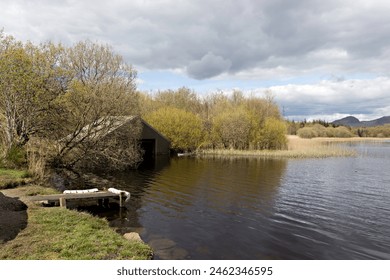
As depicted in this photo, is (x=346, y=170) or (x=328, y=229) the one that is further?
(x=346, y=170)

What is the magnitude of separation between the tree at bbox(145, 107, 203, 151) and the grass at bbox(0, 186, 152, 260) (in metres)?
40.3

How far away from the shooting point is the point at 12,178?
48.5ft

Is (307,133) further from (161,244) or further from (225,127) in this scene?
(161,244)

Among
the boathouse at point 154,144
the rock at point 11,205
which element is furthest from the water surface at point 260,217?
the boathouse at point 154,144

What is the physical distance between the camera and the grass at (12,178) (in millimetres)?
13933

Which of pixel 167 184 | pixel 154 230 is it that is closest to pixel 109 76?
pixel 167 184

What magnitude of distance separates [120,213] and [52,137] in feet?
36.0

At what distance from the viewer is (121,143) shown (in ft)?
92.7

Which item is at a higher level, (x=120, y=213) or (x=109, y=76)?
(x=109, y=76)

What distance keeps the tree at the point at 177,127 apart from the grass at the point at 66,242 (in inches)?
1587

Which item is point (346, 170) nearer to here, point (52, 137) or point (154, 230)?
point (154, 230)

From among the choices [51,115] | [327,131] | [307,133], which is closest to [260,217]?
[51,115]

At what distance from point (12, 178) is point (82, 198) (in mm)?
3913

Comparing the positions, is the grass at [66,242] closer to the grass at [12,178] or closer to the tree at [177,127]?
the grass at [12,178]
